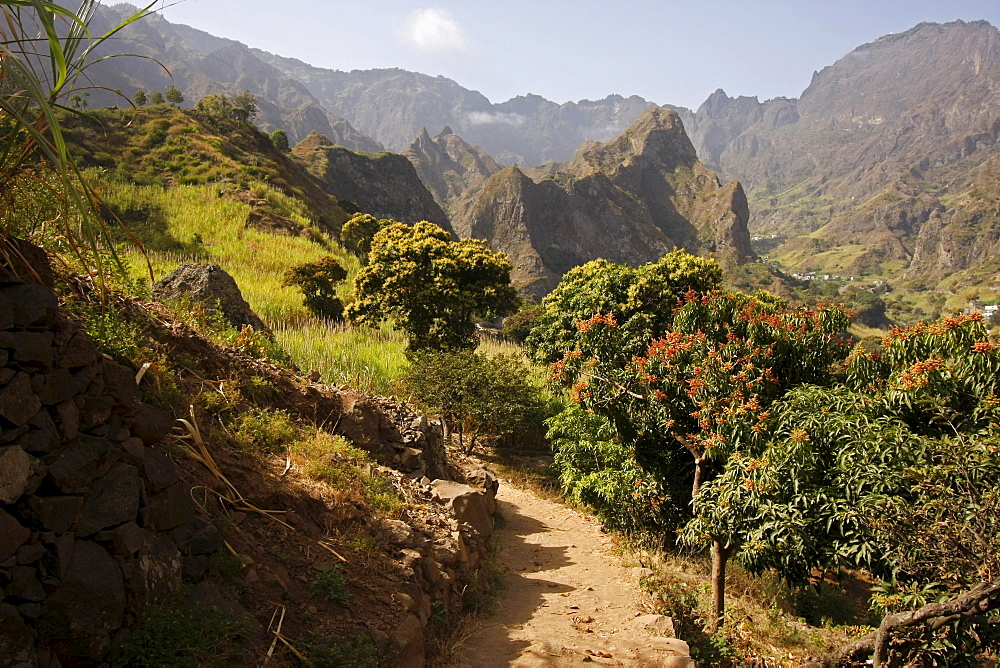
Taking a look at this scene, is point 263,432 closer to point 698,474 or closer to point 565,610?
point 565,610

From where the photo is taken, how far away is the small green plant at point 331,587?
415cm

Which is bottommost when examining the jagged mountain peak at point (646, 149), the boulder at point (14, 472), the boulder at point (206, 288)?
the boulder at point (14, 472)

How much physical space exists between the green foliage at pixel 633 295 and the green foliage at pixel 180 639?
7561 mm

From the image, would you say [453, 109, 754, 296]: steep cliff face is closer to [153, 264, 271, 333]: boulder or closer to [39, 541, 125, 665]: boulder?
[153, 264, 271, 333]: boulder

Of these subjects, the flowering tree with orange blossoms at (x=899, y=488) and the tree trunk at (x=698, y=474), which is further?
the tree trunk at (x=698, y=474)

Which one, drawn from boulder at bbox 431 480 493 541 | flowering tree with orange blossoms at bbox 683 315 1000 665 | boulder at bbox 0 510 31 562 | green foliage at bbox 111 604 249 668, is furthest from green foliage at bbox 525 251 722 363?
boulder at bbox 0 510 31 562

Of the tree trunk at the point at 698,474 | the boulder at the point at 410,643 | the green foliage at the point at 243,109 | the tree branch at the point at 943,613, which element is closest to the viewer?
the tree branch at the point at 943,613

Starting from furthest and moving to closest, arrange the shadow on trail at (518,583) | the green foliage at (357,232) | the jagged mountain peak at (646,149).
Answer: the jagged mountain peak at (646,149)
the green foliage at (357,232)
the shadow on trail at (518,583)

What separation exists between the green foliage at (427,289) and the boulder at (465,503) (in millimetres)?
7473

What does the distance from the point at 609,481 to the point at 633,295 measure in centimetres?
352

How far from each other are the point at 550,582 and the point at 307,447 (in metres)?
3.59

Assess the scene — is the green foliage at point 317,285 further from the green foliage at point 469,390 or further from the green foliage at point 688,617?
the green foliage at point 688,617

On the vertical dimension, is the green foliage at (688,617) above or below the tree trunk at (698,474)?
below

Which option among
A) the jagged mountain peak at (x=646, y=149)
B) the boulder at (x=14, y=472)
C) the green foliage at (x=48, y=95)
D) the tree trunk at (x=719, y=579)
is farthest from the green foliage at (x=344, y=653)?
the jagged mountain peak at (x=646, y=149)
